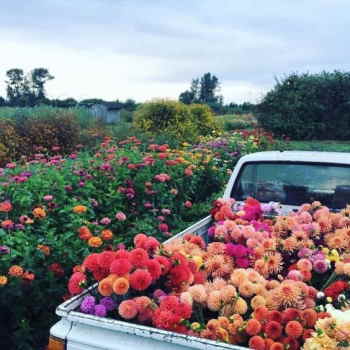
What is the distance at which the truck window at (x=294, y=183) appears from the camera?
14.4ft

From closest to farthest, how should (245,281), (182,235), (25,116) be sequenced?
(245,281)
(182,235)
(25,116)

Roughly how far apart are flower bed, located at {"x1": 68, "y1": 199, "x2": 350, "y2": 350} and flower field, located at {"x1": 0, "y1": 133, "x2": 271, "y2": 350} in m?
1.19

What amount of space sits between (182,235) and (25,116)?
11034 millimetres

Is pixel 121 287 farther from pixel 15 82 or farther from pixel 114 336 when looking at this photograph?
pixel 15 82

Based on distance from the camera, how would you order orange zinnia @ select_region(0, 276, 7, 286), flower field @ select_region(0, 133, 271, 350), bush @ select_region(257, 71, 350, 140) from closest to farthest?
orange zinnia @ select_region(0, 276, 7, 286) < flower field @ select_region(0, 133, 271, 350) < bush @ select_region(257, 71, 350, 140)

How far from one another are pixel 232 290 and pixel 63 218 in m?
2.55

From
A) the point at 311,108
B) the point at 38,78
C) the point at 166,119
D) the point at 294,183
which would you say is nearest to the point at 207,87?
the point at 38,78

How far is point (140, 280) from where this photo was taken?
2148 mm

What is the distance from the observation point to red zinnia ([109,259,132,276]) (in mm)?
2184

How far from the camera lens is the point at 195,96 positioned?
68.1 m

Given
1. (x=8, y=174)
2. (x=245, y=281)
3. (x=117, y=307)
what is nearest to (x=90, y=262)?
(x=117, y=307)

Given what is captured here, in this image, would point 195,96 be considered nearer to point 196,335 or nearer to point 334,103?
point 334,103

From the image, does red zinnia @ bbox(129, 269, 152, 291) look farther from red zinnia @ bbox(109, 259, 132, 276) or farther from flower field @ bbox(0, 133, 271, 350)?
flower field @ bbox(0, 133, 271, 350)

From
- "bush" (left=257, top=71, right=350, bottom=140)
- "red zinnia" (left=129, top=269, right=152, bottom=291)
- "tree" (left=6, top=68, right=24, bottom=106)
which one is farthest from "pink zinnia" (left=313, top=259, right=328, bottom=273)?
"tree" (left=6, top=68, right=24, bottom=106)
